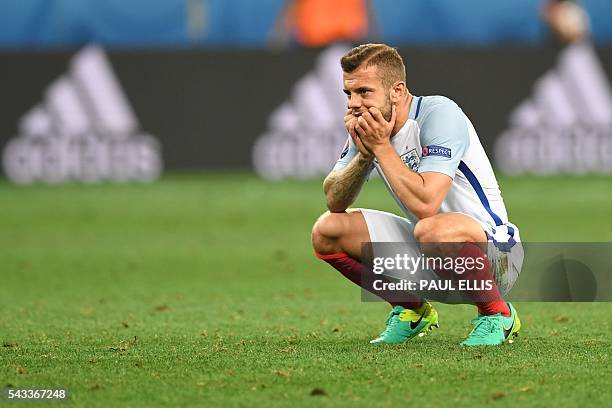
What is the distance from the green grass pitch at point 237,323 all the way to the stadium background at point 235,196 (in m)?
0.02

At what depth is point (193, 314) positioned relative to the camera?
7.85 metres

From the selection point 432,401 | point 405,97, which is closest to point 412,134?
point 405,97

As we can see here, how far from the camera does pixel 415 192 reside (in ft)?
19.7

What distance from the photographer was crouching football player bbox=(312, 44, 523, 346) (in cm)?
603

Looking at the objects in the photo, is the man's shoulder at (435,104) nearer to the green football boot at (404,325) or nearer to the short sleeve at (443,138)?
the short sleeve at (443,138)

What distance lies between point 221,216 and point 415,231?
26.5 ft

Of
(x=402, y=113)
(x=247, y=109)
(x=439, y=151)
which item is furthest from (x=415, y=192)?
(x=247, y=109)

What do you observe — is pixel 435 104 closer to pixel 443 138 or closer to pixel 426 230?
pixel 443 138

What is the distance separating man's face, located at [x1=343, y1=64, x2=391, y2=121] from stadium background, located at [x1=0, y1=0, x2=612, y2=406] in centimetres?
117

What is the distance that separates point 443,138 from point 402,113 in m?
0.27

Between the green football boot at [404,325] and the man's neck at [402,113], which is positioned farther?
the green football boot at [404,325]

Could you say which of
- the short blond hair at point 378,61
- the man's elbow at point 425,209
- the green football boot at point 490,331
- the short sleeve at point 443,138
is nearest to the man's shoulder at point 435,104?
the short sleeve at point 443,138

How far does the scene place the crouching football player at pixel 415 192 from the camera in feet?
19.8

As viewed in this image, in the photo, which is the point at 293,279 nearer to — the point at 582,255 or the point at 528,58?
the point at 582,255
